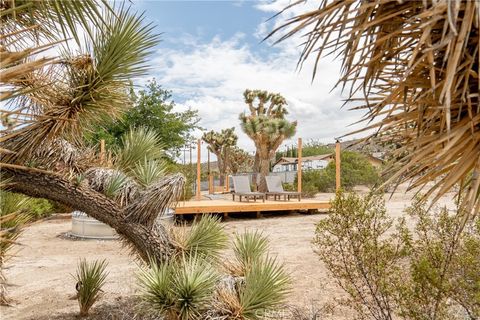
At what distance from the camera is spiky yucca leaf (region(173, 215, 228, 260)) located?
176 inches

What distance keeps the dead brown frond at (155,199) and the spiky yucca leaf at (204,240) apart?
51cm

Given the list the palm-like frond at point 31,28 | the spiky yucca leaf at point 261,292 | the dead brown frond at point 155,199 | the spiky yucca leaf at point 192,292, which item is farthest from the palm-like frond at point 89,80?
the spiky yucca leaf at point 261,292

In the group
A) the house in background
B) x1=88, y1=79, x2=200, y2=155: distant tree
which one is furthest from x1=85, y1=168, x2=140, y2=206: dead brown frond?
the house in background

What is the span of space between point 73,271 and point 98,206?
142 inches

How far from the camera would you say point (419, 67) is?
124 cm

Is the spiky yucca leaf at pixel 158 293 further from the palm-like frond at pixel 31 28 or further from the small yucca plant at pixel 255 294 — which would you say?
the palm-like frond at pixel 31 28

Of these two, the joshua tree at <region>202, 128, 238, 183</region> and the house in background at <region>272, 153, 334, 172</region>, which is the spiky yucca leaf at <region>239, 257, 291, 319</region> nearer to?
the house in background at <region>272, 153, 334, 172</region>

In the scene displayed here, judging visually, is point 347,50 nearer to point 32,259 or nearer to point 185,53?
point 185,53

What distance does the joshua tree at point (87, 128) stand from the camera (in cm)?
335

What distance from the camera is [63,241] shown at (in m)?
9.88

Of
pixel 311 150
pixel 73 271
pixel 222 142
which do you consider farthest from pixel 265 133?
pixel 311 150

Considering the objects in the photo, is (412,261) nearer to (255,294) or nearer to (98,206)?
(255,294)

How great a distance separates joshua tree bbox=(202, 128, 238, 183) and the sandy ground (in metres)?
23.3

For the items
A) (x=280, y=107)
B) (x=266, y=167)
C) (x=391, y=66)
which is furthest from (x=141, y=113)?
(x=391, y=66)
